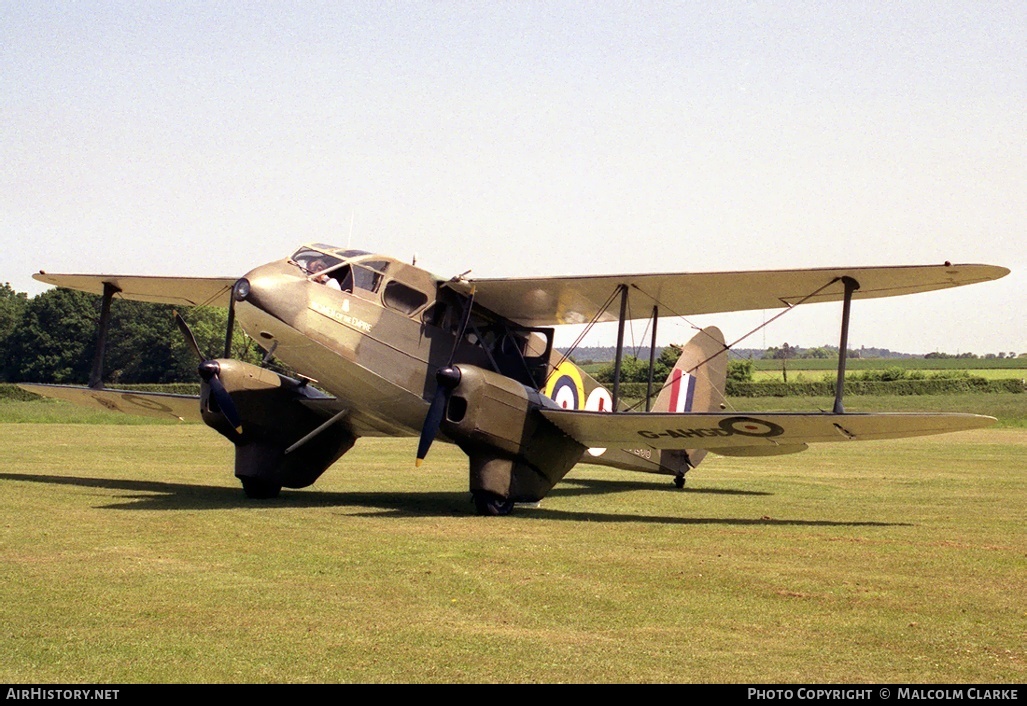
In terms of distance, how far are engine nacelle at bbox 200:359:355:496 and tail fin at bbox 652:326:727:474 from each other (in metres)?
7.16

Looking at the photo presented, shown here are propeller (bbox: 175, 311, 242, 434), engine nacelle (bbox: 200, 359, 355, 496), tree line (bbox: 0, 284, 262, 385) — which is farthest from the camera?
tree line (bbox: 0, 284, 262, 385)

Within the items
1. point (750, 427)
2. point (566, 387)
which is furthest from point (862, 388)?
point (750, 427)

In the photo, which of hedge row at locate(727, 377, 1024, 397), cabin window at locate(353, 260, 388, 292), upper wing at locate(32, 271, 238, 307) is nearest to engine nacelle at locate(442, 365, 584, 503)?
cabin window at locate(353, 260, 388, 292)

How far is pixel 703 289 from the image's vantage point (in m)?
17.9

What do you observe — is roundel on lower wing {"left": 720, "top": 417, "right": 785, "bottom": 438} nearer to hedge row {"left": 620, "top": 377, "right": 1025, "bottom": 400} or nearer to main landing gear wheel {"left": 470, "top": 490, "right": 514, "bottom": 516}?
main landing gear wheel {"left": 470, "top": 490, "right": 514, "bottom": 516}

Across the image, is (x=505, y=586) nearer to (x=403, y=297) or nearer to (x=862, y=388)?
(x=403, y=297)

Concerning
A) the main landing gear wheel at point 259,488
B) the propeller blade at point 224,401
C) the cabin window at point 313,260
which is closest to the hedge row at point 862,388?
the main landing gear wheel at point 259,488

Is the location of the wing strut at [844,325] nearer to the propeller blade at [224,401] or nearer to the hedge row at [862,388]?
the propeller blade at [224,401]

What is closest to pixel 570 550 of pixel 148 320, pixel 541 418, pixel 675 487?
pixel 541 418

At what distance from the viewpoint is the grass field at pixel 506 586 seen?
25.4 ft

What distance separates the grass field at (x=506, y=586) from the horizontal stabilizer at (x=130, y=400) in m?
1.53

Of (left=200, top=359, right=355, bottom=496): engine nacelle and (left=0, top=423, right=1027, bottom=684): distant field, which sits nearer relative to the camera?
(left=0, top=423, right=1027, bottom=684): distant field

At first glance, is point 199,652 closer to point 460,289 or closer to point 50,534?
point 50,534

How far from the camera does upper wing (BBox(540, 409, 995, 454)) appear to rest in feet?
51.5
